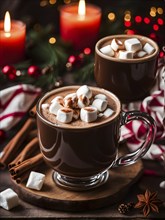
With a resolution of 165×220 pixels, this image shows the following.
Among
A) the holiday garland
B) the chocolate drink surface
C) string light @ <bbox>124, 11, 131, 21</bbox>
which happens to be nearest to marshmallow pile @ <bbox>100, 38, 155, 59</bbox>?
the chocolate drink surface

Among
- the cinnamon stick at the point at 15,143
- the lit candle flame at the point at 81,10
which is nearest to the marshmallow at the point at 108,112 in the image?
the cinnamon stick at the point at 15,143

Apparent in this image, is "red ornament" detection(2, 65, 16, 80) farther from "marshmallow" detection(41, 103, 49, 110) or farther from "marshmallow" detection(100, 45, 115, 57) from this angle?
"marshmallow" detection(41, 103, 49, 110)

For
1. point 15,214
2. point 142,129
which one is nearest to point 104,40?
point 142,129

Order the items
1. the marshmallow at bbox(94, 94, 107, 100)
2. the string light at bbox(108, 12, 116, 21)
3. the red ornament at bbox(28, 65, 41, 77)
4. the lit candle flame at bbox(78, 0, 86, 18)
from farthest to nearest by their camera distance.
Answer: the string light at bbox(108, 12, 116, 21) < the lit candle flame at bbox(78, 0, 86, 18) < the red ornament at bbox(28, 65, 41, 77) < the marshmallow at bbox(94, 94, 107, 100)

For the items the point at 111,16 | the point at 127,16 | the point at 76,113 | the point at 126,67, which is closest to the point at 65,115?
the point at 76,113

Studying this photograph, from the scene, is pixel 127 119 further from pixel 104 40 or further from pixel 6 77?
pixel 6 77

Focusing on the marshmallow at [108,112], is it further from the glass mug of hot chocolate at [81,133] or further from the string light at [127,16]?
the string light at [127,16]
